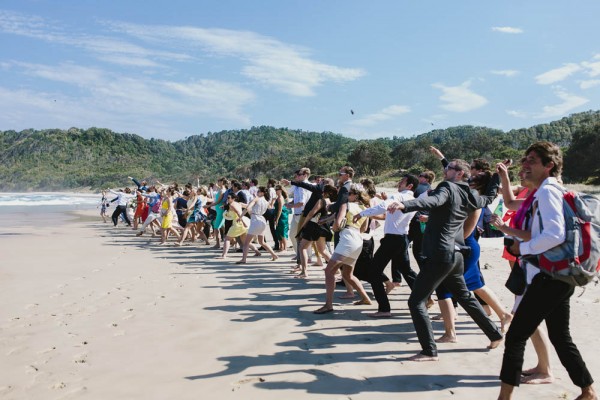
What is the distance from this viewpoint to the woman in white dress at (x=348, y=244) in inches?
239

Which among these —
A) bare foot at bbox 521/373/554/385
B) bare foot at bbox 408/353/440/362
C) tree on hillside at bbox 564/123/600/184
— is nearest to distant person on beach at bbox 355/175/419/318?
bare foot at bbox 408/353/440/362

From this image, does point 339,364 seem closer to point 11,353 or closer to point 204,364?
point 204,364

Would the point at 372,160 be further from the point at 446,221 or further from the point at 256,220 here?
the point at 446,221

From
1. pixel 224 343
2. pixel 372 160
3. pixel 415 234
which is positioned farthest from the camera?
pixel 372 160

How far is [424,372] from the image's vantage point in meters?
4.34

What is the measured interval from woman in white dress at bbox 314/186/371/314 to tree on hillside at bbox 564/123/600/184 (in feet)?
129

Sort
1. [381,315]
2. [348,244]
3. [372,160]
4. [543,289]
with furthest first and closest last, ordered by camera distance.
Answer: [372,160] < [381,315] < [348,244] < [543,289]

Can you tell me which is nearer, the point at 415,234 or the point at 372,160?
the point at 415,234

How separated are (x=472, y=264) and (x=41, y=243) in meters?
12.9

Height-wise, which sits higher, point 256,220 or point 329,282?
point 256,220

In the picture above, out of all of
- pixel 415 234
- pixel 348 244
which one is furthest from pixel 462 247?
pixel 415 234

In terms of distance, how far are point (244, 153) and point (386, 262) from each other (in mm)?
149524

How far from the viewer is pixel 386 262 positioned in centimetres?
640

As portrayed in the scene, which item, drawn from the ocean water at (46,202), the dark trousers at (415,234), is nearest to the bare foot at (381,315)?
the dark trousers at (415,234)
